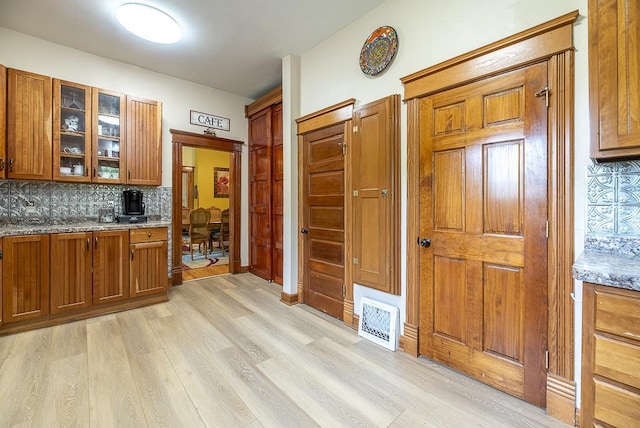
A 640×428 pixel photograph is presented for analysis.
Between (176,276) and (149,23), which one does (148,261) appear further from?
(149,23)

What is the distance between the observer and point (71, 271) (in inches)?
106

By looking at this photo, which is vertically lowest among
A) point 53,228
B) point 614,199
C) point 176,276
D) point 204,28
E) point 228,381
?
point 228,381

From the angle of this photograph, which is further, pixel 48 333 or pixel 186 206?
pixel 186 206

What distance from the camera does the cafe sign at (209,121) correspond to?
13.5ft

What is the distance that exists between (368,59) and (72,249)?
11.2 feet

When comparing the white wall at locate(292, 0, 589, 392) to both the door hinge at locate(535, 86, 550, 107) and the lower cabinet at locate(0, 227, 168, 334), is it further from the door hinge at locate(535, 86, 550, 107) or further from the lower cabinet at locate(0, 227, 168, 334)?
the lower cabinet at locate(0, 227, 168, 334)

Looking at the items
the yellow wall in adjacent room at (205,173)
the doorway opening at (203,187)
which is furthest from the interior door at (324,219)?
the yellow wall in adjacent room at (205,173)

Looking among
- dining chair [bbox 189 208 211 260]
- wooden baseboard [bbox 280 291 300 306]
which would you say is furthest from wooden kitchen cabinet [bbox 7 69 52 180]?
dining chair [bbox 189 208 211 260]

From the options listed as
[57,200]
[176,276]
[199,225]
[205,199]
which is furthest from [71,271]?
[205,199]

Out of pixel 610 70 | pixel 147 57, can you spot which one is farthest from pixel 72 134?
pixel 610 70

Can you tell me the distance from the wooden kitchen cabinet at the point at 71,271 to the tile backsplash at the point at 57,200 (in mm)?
687

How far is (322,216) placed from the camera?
2.99 metres

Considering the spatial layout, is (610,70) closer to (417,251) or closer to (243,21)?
(417,251)

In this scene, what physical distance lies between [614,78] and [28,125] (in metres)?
4.48
